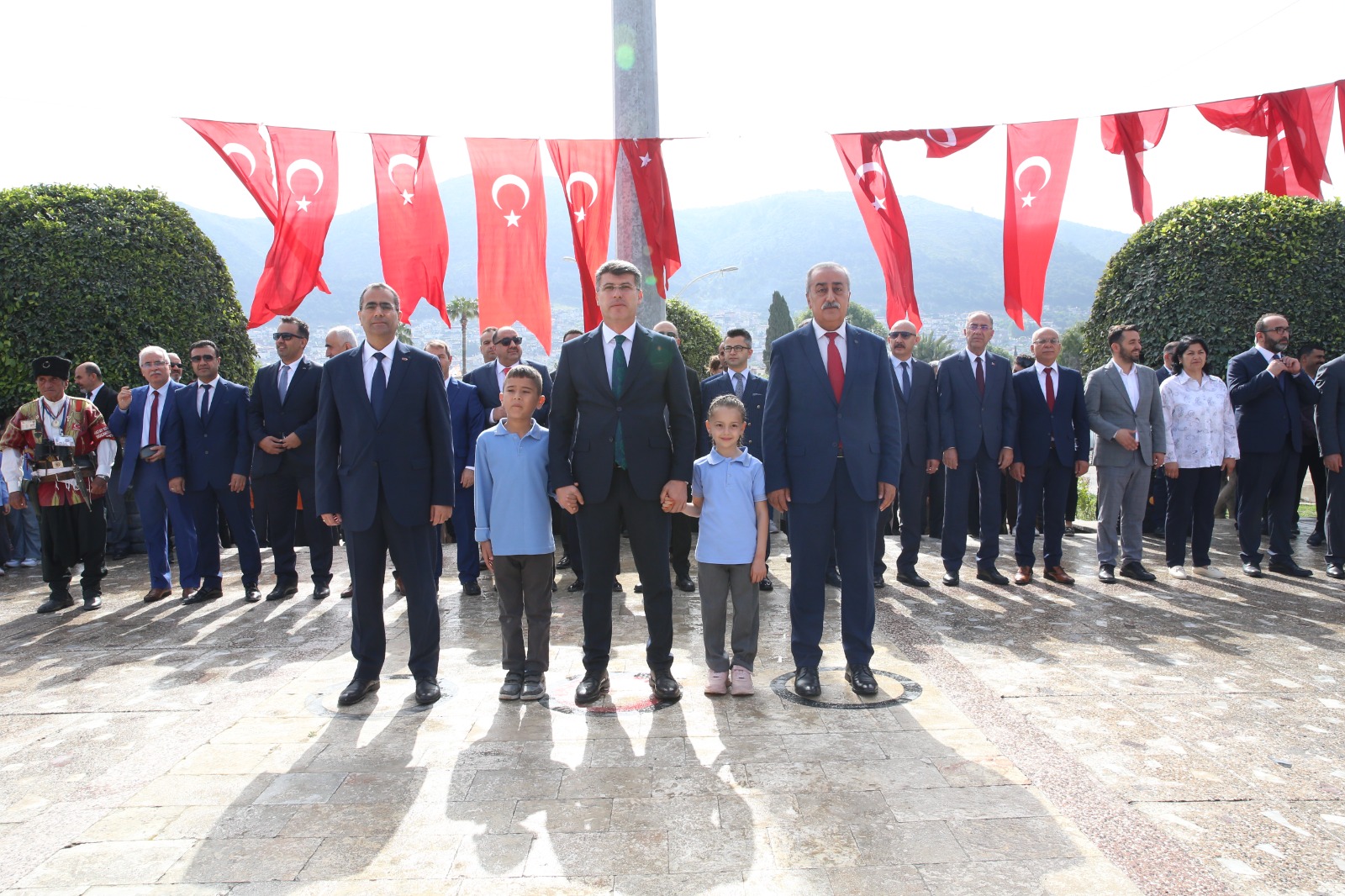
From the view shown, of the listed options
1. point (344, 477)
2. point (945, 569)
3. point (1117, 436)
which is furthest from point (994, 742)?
point (1117, 436)

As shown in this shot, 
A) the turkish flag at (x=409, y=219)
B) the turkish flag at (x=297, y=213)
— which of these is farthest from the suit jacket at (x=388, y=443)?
the turkish flag at (x=297, y=213)

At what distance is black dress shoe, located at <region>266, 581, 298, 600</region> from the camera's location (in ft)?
24.9

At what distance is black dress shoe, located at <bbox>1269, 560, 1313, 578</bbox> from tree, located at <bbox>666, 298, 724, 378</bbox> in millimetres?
13926

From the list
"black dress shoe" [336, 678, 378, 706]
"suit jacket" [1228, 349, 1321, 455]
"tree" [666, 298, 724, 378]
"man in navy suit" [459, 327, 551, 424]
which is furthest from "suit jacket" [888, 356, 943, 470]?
"tree" [666, 298, 724, 378]

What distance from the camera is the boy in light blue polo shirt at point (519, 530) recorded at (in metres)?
4.68

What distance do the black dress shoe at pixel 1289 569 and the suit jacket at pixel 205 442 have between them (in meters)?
9.24

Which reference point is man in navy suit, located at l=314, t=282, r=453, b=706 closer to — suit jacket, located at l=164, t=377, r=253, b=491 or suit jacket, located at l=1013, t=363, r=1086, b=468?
suit jacket, located at l=164, t=377, r=253, b=491

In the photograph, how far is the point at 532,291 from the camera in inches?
415

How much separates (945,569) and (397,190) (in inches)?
281

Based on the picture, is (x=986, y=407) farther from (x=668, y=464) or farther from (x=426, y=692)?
(x=426, y=692)

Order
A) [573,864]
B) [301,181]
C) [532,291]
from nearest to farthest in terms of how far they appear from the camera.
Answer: [573,864] → [301,181] → [532,291]

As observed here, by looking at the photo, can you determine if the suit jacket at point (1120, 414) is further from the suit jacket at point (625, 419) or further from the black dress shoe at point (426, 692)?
the black dress shoe at point (426, 692)

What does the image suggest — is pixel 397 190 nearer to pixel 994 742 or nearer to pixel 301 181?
pixel 301 181

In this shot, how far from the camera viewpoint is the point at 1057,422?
7.78 metres
